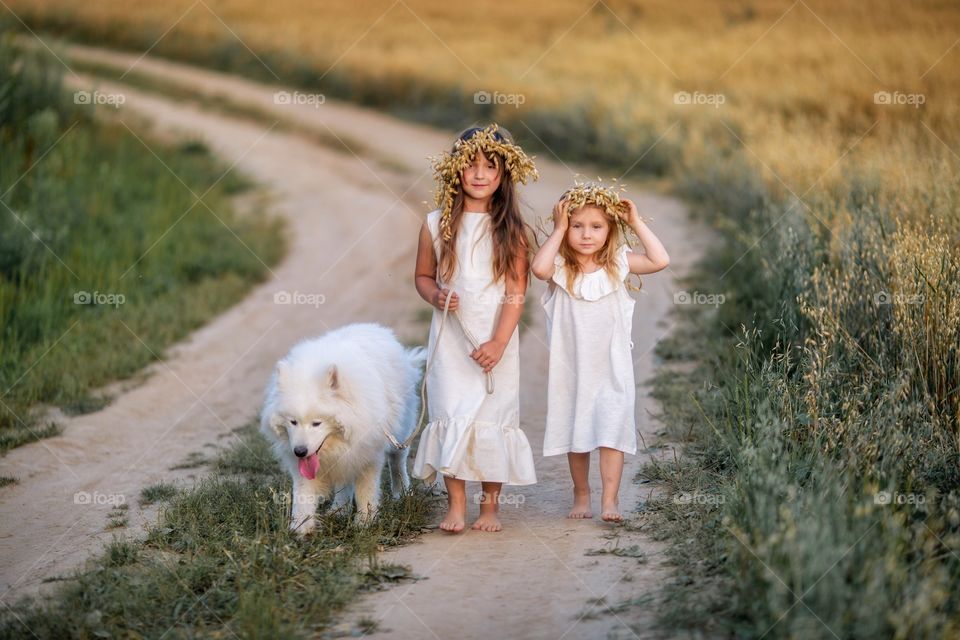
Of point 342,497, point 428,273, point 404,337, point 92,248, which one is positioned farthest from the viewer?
point 92,248

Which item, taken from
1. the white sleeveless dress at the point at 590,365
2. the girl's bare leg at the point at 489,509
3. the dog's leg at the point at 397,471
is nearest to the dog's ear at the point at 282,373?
the dog's leg at the point at 397,471

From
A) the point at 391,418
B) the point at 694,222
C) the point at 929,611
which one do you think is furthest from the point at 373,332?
the point at 694,222

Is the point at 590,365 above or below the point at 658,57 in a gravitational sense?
below

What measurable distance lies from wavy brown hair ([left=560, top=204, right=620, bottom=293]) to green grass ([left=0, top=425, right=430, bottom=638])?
156 centimetres

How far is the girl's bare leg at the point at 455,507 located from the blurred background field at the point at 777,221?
42.4 inches

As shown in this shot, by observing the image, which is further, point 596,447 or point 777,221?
point 777,221

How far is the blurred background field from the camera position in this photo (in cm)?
422

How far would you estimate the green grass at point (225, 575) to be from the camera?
4527mm

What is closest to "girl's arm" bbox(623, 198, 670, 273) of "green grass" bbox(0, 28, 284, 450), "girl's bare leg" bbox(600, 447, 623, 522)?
"girl's bare leg" bbox(600, 447, 623, 522)

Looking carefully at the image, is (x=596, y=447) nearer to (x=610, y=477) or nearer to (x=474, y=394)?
(x=610, y=477)

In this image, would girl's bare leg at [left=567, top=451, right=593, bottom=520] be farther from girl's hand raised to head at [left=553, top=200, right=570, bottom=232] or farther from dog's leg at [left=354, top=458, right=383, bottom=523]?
girl's hand raised to head at [left=553, top=200, right=570, bottom=232]

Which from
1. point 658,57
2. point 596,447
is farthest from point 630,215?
point 658,57

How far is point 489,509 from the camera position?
5.59 metres

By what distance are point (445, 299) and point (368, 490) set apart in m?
1.14
